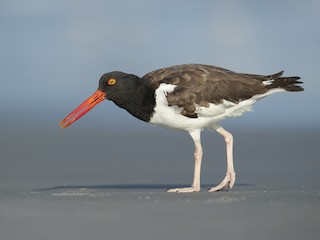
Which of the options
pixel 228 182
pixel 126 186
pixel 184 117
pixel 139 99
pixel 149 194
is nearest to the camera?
pixel 149 194

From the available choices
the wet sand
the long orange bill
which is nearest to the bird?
the long orange bill

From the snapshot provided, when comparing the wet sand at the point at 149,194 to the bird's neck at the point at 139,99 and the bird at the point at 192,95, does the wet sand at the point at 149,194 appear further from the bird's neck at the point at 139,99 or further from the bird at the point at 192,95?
the bird's neck at the point at 139,99

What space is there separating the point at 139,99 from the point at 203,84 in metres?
0.93

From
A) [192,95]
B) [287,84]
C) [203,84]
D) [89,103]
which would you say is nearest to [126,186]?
[89,103]

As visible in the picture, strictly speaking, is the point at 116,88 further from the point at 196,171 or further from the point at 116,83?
the point at 196,171

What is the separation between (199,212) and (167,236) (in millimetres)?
1246

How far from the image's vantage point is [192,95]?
42.5 feet

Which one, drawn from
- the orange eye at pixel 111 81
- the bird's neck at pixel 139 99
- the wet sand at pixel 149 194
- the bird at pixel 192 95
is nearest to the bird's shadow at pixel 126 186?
the wet sand at pixel 149 194

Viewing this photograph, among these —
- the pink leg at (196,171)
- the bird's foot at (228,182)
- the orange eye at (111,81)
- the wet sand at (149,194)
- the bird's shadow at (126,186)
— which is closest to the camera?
the wet sand at (149,194)

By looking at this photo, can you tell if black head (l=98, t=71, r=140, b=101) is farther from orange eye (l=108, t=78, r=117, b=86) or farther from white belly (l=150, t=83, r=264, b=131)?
white belly (l=150, t=83, r=264, b=131)

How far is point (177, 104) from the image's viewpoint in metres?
12.8

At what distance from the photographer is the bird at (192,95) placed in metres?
12.9

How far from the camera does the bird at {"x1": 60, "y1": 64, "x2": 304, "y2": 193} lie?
12875mm

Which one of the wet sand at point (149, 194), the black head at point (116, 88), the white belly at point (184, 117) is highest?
the black head at point (116, 88)
